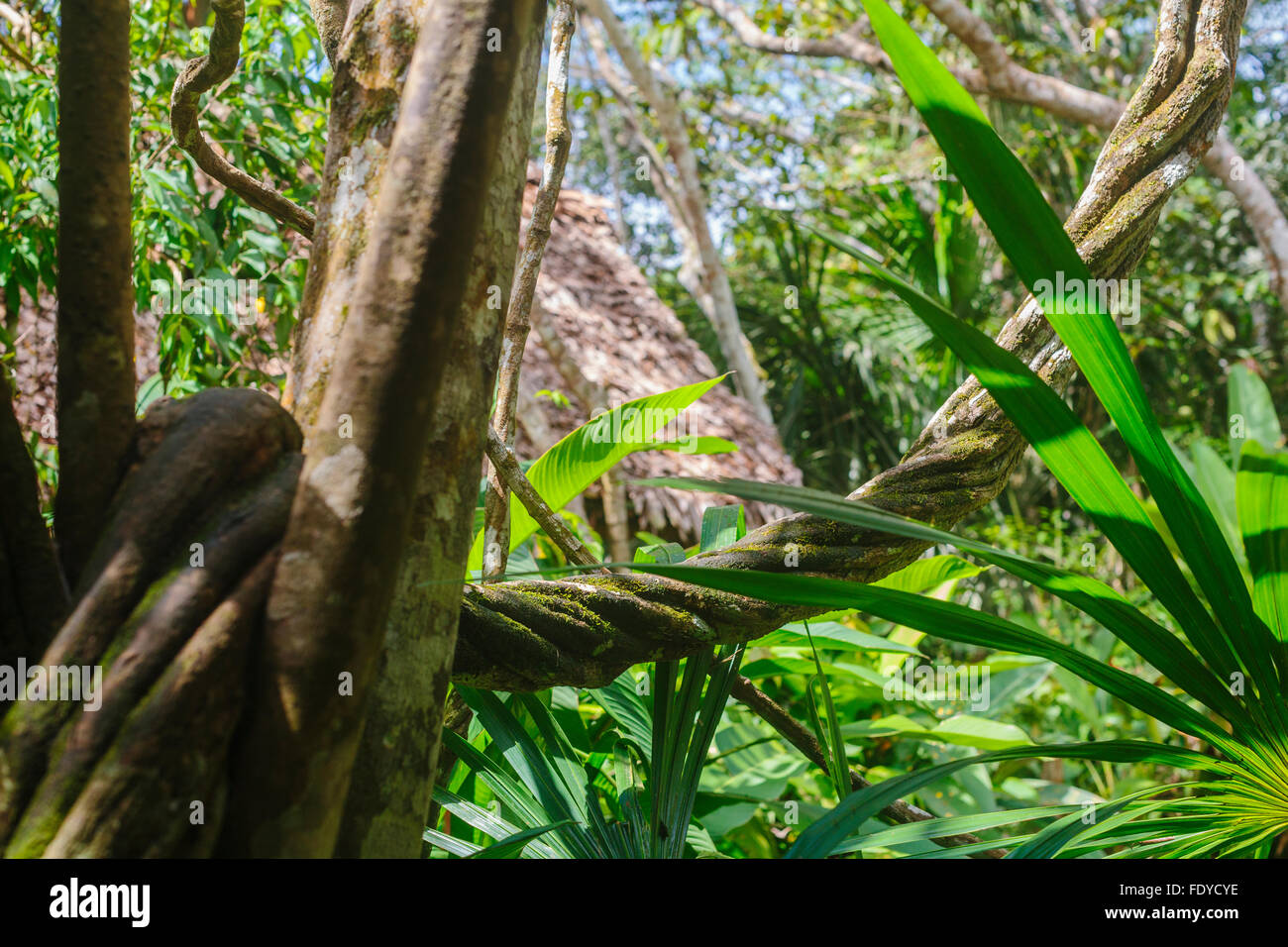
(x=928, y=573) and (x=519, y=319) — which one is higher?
(x=519, y=319)

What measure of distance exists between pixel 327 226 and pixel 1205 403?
695 cm

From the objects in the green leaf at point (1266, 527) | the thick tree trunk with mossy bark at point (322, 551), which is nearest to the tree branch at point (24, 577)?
the thick tree trunk with mossy bark at point (322, 551)

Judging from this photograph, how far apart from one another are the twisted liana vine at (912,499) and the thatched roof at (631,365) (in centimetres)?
215

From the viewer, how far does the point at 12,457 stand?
507 millimetres

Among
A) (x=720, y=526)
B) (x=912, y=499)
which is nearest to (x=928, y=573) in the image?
(x=720, y=526)

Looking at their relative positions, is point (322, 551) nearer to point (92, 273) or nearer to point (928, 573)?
point (92, 273)

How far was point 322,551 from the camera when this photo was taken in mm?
471

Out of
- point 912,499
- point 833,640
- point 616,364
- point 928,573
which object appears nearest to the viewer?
point 912,499

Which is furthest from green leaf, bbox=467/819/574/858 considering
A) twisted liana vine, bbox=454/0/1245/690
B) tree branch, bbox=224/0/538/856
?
tree branch, bbox=224/0/538/856

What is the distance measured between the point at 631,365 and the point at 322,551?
10.8 feet

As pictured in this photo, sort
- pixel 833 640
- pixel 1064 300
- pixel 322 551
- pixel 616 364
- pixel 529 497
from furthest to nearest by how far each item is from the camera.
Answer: pixel 616 364 < pixel 833 640 < pixel 529 497 < pixel 1064 300 < pixel 322 551

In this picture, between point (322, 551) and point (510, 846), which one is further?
point (510, 846)

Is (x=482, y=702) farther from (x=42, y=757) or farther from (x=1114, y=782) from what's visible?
(x=1114, y=782)
